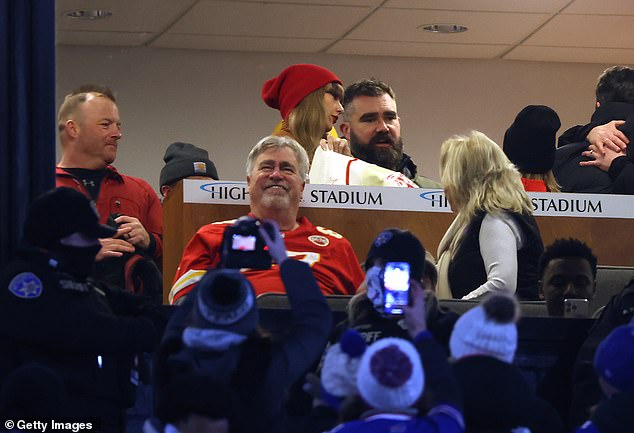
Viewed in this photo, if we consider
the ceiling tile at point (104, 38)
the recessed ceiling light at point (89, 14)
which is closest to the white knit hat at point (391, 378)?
the recessed ceiling light at point (89, 14)

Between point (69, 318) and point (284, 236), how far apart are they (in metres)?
1.89

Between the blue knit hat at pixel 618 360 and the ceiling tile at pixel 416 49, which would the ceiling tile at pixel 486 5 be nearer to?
the ceiling tile at pixel 416 49

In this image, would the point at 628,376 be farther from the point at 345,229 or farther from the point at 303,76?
the point at 303,76

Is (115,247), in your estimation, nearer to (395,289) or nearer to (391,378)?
(395,289)

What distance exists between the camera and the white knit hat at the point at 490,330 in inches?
180

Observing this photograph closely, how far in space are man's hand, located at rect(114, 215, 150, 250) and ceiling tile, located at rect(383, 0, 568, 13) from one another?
5.43m

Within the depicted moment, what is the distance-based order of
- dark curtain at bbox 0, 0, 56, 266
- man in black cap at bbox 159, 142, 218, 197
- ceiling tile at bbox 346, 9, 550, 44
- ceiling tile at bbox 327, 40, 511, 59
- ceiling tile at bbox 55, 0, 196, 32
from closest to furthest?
dark curtain at bbox 0, 0, 56, 266
man in black cap at bbox 159, 142, 218, 197
ceiling tile at bbox 55, 0, 196, 32
ceiling tile at bbox 346, 9, 550, 44
ceiling tile at bbox 327, 40, 511, 59

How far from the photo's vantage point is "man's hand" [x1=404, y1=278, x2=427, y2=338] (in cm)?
462

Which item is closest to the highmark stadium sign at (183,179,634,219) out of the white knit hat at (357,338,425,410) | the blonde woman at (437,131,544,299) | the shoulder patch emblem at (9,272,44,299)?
the blonde woman at (437,131,544,299)

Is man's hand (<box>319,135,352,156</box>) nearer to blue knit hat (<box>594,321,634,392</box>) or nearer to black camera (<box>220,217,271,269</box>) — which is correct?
black camera (<box>220,217,271,269</box>)

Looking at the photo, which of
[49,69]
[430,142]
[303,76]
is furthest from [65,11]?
[49,69]

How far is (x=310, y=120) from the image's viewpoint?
284 inches

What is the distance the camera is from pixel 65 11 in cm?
1153

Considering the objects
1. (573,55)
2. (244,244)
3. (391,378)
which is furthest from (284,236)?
(573,55)
